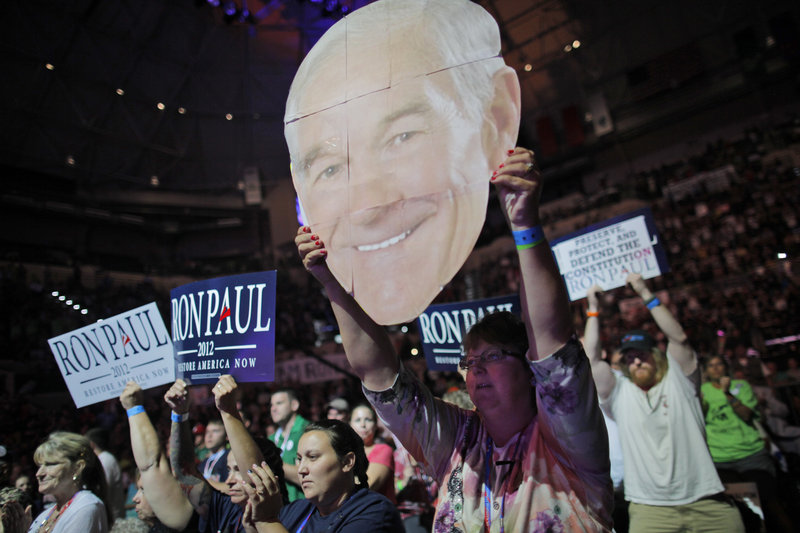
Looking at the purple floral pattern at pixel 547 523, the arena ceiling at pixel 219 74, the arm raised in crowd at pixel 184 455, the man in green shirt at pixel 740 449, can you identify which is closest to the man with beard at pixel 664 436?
the man in green shirt at pixel 740 449

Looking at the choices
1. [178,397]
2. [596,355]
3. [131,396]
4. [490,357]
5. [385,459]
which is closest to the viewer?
[490,357]

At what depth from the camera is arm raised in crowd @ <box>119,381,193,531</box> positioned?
7.66 feet

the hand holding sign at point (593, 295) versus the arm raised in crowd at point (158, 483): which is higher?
the hand holding sign at point (593, 295)

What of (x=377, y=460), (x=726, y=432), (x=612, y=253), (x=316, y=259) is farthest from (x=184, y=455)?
(x=726, y=432)

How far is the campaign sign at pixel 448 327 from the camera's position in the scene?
10.6 feet

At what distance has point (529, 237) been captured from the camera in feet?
3.96

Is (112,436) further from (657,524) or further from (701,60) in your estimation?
(701,60)

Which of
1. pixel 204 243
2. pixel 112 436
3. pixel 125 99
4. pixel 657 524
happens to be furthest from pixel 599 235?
pixel 204 243

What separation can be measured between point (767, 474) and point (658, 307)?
2.12m

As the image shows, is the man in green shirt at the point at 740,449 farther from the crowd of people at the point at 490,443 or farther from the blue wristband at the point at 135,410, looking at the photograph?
the blue wristband at the point at 135,410

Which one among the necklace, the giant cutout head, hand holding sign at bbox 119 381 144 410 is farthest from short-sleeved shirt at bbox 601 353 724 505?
the necklace

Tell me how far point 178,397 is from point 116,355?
30.0 inches

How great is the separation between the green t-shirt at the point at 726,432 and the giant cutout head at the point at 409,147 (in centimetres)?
342

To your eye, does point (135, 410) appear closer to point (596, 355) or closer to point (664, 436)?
point (596, 355)
